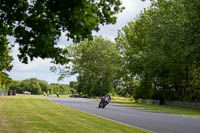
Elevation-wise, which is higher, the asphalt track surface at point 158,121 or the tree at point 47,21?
the tree at point 47,21

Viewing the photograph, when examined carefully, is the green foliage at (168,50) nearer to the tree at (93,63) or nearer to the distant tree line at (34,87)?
the tree at (93,63)

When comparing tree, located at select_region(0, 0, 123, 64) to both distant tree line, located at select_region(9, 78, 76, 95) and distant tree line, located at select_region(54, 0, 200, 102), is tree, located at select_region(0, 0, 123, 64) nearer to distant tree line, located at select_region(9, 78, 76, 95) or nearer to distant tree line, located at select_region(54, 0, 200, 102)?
distant tree line, located at select_region(54, 0, 200, 102)

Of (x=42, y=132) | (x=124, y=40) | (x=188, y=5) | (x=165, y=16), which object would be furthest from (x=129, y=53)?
(x=42, y=132)

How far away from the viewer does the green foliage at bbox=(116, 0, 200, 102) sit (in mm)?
38500

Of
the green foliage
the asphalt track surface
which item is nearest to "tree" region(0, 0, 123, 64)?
the asphalt track surface

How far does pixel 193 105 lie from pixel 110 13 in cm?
3574

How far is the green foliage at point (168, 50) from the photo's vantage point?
126ft

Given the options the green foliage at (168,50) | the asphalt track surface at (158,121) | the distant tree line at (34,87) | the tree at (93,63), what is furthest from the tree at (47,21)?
the distant tree line at (34,87)

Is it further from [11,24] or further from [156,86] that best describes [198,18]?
[11,24]

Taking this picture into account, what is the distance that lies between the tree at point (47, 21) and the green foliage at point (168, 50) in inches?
1141

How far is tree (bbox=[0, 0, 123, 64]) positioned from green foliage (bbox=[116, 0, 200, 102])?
29.0 meters

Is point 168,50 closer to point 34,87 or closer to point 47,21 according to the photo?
point 47,21

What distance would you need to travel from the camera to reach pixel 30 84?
132 m

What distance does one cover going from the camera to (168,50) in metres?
46.1
